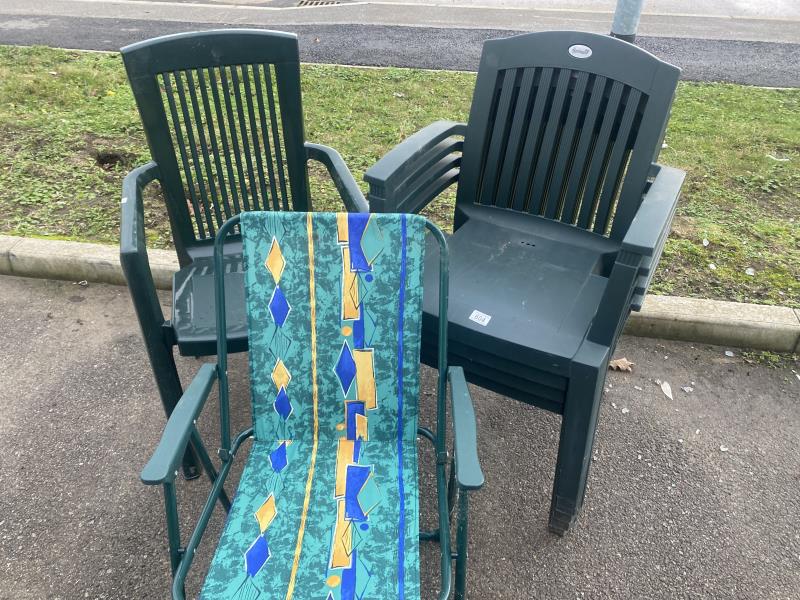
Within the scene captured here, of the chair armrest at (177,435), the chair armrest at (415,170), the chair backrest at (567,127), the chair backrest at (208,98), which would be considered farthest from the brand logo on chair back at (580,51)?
the chair armrest at (177,435)

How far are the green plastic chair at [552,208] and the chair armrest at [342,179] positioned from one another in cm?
16

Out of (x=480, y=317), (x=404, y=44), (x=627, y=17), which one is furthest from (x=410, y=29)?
(x=480, y=317)

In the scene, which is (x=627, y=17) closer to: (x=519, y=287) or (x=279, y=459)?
(x=519, y=287)

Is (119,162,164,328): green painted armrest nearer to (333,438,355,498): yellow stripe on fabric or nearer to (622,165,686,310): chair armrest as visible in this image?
(333,438,355,498): yellow stripe on fabric

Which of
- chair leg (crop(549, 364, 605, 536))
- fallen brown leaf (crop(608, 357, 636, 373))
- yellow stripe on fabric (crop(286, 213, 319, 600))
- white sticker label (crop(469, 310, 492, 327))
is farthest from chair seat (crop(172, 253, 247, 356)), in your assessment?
fallen brown leaf (crop(608, 357, 636, 373))

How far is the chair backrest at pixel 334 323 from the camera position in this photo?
1899 mm

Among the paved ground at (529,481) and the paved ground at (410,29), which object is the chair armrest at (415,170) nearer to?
the paved ground at (529,481)

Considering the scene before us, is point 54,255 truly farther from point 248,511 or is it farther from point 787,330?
point 787,330

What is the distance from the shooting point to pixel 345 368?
201 cm

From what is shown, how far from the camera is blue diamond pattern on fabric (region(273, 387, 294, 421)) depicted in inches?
79.8

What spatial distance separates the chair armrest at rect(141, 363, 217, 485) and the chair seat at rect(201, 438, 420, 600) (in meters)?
0.32

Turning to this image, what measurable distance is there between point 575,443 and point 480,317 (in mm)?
528

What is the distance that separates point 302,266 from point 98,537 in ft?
4.29

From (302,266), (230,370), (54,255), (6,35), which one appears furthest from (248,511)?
(6,35)
